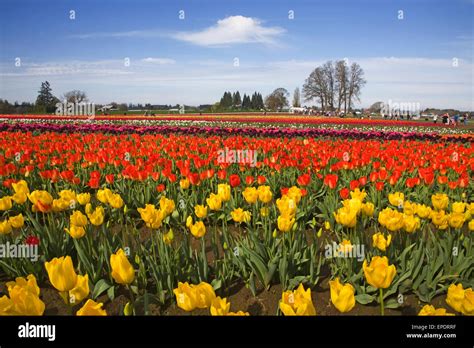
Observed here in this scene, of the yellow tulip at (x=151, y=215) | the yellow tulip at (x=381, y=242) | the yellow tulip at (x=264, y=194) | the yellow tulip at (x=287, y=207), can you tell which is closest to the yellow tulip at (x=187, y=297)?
the yellow tulip at (x=151, y=215)

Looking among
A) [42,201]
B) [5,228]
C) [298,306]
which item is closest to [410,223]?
[298,306]

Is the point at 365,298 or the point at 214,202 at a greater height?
the point at 214,202

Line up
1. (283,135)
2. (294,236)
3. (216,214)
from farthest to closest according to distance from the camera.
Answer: (283,135) < (216,214) < (294,236)

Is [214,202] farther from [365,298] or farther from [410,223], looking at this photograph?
[410,223]

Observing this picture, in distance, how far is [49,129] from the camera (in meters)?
17.0

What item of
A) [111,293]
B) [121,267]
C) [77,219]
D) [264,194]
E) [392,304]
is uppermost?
[264,194]

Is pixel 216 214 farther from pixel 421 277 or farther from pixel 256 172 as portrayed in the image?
pixel 421 277

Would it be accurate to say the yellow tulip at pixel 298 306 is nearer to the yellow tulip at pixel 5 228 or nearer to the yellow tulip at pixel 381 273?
the yellow tulip at pixel 381 273

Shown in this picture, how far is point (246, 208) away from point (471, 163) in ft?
16.4

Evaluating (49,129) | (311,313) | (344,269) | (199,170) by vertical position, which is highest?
(49,129)

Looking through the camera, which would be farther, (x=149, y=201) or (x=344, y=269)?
(x=149, y=201)

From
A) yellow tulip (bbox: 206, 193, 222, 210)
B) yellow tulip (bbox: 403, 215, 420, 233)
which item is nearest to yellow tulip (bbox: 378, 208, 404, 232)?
yellow tulip (bbox: 403, 215, 420, 233)

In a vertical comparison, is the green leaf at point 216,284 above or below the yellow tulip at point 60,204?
below
